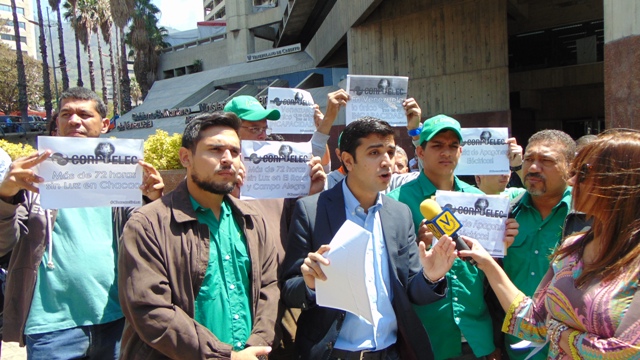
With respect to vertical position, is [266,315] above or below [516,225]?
below

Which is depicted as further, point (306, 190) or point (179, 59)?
point (179, 59)

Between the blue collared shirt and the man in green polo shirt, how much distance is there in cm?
89

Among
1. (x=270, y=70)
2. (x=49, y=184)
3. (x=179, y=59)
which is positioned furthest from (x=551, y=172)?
(x=179, y=59)

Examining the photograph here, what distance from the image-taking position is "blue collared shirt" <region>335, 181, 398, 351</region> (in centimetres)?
279

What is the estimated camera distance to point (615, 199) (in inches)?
80.7

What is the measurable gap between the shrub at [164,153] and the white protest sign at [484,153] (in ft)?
13.4

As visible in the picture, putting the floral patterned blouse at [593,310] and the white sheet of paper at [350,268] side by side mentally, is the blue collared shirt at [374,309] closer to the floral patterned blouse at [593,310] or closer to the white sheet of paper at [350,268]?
the white sheet of paper at [350,268]

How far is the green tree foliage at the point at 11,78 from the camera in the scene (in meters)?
48.0

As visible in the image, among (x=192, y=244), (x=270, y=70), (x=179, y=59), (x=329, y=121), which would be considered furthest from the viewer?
(x=179, y=59)

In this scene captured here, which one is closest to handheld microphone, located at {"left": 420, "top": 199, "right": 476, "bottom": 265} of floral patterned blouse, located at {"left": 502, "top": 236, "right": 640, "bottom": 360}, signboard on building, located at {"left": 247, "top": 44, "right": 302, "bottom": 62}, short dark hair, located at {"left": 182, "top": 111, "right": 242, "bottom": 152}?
floral patterned blouse, located at {"left": 502, "top": 236, "right": 640, "bottom": 360}

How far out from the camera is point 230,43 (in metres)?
45.7

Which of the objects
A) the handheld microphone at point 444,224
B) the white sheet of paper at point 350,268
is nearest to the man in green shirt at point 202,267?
the white sheet of paper at point 350,268

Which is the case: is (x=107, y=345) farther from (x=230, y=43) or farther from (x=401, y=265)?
(x=230, y=43)

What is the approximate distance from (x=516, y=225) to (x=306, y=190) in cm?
149
